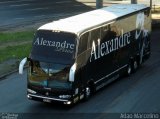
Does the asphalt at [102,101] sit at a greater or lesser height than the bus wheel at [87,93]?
lesser

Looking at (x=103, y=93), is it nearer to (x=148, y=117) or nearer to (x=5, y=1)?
(x=148, y=117)

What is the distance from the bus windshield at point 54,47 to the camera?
760 inches

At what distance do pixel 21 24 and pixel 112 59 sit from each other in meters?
20.0

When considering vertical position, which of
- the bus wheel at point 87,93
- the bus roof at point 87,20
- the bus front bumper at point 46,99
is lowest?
the bus wheel at point 87,93

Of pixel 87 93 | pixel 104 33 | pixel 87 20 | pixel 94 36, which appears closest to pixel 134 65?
pixel 104 33

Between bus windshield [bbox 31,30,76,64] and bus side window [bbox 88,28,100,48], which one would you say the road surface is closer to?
bus windshield [bbox 31,30,76,64]

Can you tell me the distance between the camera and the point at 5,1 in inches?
2281

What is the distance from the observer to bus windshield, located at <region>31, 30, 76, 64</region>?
19297mm

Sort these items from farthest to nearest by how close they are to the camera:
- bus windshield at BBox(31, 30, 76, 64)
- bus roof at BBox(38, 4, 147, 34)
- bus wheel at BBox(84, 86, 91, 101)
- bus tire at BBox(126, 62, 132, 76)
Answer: bus tire at BBox(126, 62, 132, 76), bus wheel at BBox(84, 86, 91, 101), bus roof at BBox(38, 4, 147, 34), bus windshield at BBox(31, 30, 76, 64)

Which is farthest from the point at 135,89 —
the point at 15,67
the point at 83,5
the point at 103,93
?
the point at 83,5

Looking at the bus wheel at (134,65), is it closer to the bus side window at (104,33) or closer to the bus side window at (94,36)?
the bus side window at (104,33)

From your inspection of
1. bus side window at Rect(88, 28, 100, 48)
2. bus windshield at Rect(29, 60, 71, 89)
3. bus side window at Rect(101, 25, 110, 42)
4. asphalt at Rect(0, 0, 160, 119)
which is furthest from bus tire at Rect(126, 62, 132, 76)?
bus windshield at Rect(29, 60, 71, 89)

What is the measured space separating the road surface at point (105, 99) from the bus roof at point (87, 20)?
Result: 311cm

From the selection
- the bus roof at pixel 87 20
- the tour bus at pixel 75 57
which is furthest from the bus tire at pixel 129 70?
the bus roof at pixel 87 20
